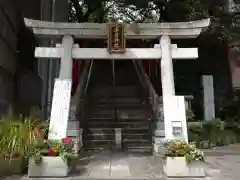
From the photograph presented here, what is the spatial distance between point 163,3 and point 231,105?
22.1 ft

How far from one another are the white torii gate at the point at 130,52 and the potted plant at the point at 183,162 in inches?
36.1

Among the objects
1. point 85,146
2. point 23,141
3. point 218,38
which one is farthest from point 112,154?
point 218,38

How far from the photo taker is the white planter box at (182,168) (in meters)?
7.85

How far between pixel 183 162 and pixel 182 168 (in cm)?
15

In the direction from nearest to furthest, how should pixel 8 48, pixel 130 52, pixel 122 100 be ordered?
pixel 130 52 < pixel 8 48 < pixel 122 100

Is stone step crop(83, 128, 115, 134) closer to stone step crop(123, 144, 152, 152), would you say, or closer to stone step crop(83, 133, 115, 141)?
stone step crop(83, 133, 115, 141)

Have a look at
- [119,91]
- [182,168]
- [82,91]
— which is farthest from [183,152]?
[119,91]

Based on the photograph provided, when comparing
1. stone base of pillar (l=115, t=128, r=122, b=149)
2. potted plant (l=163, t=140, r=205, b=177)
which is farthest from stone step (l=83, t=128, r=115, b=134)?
potted plant (l=163, t=140, r=205, b=177)

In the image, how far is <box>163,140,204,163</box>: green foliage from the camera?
25.8 ft

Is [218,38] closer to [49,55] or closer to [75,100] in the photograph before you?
[75,100]

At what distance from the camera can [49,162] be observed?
25.7ft

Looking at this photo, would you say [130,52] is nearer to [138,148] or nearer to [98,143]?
[138,148]

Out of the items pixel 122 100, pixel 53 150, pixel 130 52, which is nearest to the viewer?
pixel 53 150

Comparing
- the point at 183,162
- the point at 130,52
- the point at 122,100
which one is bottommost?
the point at 183,162
